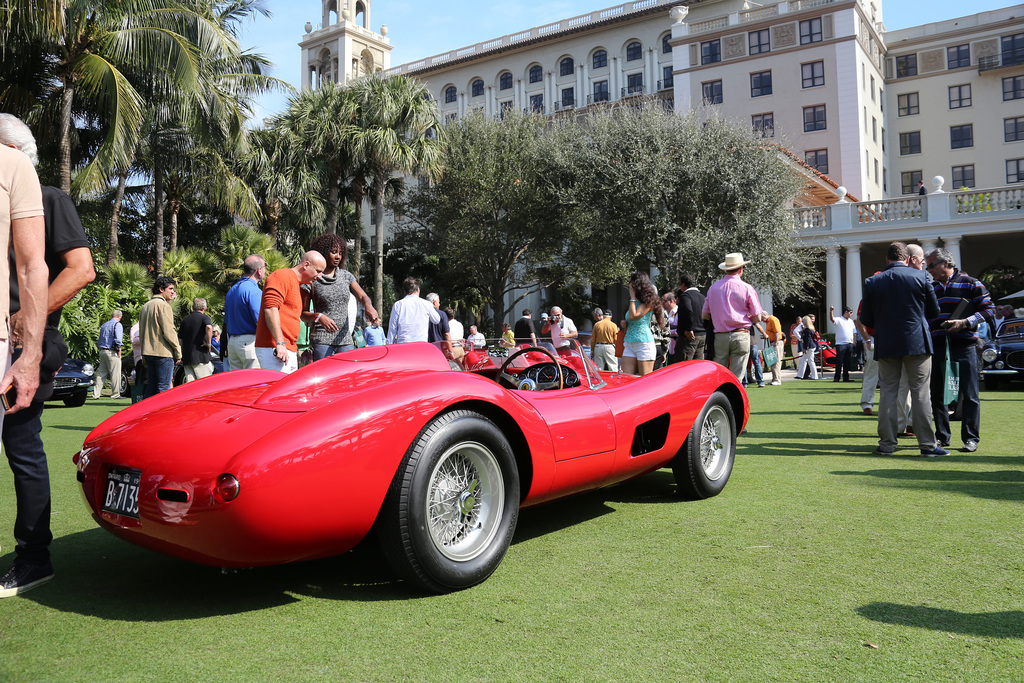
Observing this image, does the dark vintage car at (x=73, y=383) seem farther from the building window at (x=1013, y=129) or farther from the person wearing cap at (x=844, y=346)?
the building window at (x=1013, y=129)

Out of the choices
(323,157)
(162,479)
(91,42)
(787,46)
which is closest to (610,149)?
(323,157)

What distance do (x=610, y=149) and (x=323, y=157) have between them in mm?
10317

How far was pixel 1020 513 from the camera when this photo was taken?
403 cm

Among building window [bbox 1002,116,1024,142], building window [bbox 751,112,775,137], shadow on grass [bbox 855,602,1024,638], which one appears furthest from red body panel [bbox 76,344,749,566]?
building window [bbox 1002,116,1024,142]

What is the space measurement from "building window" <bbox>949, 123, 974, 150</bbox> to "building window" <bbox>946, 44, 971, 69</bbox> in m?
3.45

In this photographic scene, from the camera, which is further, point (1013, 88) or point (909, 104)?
point (909, 104)

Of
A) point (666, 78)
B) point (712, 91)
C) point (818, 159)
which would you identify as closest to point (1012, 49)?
point (818, 159)

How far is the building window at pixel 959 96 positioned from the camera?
41.9 meters

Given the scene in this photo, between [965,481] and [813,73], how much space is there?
3969 cm

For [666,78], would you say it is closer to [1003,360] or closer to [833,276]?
[833,276]

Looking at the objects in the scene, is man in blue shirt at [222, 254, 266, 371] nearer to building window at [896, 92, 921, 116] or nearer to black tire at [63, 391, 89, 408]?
black tire at [63, 391, 89, 408]

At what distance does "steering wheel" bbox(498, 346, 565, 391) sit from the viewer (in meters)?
4.01

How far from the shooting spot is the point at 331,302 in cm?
574

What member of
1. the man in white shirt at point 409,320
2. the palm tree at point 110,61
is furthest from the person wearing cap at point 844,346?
the palm tree at point 110,61
